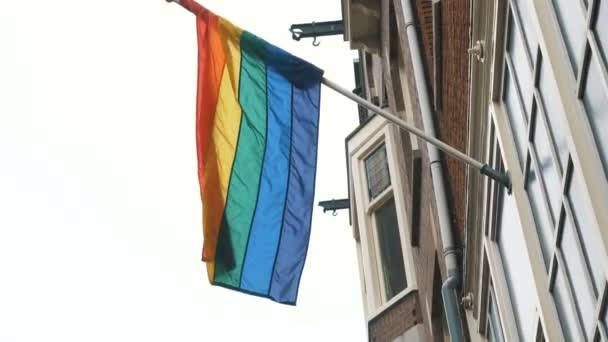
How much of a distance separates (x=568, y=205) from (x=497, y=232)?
8.72 ft

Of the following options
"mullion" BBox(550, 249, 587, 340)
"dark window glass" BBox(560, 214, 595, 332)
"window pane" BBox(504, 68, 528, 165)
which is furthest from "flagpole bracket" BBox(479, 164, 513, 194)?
"dark window glass" BBox(560, 214, 595, 332)

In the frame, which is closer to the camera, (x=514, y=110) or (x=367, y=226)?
(x=514, y=110)

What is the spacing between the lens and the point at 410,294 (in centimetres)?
1628

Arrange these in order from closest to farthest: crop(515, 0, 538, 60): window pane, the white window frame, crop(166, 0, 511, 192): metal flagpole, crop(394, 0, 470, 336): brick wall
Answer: crop(515, 0, 538, 60): window pane
crop(166, 0, 511, 192): metal flagpole
crop(394, 0, 470, 336): brick wall
the white window frame

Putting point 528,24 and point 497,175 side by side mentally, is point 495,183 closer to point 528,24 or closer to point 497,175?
point 497,175

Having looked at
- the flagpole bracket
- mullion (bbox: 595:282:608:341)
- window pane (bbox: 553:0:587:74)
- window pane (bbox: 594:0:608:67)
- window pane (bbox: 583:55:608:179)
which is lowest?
mullion (bbox: 595:282:608:341)

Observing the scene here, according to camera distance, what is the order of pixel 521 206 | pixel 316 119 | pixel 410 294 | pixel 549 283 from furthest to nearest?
pixel 410 294, pixel 316 119, pixel 521 206, pixel 549 283

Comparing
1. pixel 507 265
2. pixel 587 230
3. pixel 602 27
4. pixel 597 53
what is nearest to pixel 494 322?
pixel 507 265

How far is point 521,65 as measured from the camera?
25.0ft

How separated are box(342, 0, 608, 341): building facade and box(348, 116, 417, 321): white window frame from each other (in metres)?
0.04

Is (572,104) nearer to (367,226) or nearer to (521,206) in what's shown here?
(521,206)

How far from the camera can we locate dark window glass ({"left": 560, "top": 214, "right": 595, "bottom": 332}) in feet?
21.5

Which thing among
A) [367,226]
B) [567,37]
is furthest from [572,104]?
[367,226]

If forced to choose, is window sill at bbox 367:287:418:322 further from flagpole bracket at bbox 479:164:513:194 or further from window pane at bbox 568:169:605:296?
window pane at bbox 568:169:605:296
